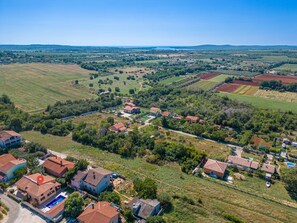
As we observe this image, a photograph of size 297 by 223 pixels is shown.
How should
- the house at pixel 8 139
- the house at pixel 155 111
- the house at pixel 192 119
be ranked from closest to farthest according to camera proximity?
1. the house at pixel 8 139
2. the house at pixel 192 119
3. the house at pixel 155 111

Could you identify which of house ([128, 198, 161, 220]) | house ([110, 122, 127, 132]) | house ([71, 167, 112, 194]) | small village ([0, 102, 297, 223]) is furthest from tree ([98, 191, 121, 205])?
house ([110, 122, 127, 132])

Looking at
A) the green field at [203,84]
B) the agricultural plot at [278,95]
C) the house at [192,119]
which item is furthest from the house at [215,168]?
the green field at [203,84]

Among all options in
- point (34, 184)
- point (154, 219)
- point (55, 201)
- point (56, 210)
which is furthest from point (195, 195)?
point (34, 184)

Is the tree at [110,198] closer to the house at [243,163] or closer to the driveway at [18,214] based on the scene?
the driveway at [18,214]

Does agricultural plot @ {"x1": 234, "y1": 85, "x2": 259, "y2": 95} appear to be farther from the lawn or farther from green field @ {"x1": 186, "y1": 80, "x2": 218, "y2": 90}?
the lawn

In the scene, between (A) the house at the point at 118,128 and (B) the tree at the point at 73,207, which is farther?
(A) the house at the point at 118,128

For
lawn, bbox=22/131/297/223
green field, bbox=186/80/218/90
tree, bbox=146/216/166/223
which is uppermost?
green field, bbox=186/80/218/90

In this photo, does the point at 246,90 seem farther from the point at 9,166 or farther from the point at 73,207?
the point at 9,166
